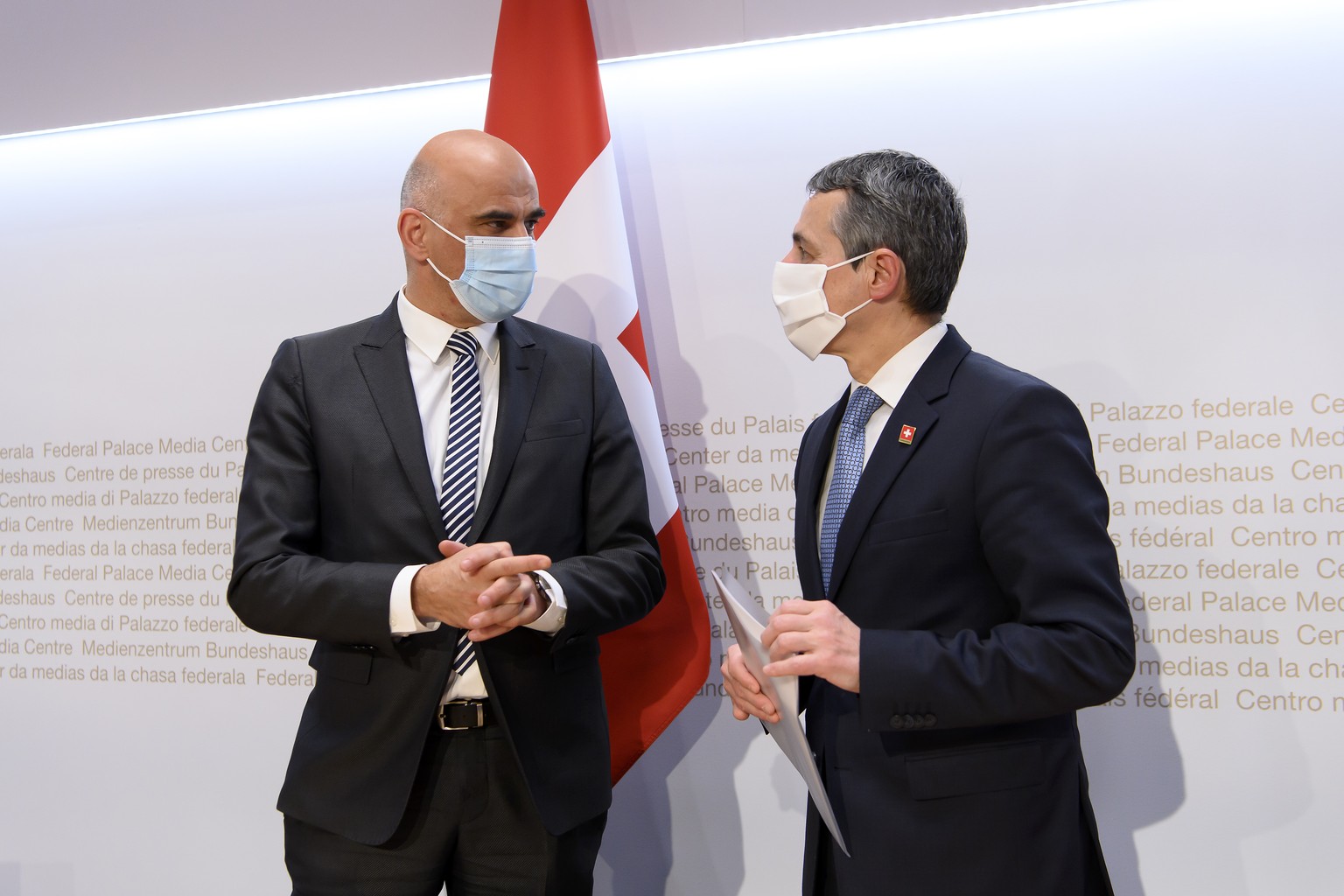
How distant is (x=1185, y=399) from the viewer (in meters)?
2.77

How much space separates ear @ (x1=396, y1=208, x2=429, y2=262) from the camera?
7.18 ft

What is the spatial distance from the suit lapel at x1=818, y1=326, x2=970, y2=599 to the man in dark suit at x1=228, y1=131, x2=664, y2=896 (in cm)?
51

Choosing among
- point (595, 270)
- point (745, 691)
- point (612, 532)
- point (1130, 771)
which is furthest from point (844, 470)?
point (1130, 771)

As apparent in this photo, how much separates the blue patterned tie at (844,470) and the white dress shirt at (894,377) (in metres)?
0.01

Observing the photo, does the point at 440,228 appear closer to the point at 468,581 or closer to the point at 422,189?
the point at 422,189

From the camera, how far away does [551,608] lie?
1870mm

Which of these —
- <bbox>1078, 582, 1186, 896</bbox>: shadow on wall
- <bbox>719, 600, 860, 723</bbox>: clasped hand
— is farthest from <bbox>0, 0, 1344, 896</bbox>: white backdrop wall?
<bbox>719, 600, 860, 723</bbox>: clasped hand

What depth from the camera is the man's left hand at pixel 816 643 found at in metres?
1.49

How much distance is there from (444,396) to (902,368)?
92 cm

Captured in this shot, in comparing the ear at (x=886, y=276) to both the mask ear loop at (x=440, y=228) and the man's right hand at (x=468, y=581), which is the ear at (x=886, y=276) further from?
the mask ear loop at (x=440, y=228)

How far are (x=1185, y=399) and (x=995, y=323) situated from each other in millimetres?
533

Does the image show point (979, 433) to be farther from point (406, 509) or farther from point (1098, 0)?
point (1098, 0)

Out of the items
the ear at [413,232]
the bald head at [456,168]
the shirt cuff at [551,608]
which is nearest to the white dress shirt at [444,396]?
the shirt cuff at [551,608]

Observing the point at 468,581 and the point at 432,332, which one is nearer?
the point at 468,581
